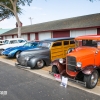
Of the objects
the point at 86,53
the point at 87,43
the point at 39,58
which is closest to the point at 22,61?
the point at 39,58

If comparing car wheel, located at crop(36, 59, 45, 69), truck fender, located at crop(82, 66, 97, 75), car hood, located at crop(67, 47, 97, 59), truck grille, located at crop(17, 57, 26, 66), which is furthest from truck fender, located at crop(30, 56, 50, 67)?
truck fender, located at crop(82, 66, 97, 75)

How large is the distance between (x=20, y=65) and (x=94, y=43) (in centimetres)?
534

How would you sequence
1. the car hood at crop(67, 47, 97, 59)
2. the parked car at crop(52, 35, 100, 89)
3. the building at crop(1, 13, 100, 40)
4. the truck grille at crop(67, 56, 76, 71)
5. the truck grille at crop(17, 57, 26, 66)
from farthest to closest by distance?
the building at crop(1, 13, 100, 40), the truck grille at crop(17, 57, 26, 66), the truck grille at crop(67, 56, 76, 71), the car hood at crop(67, 47, 97, 59), the parked car at crop(52, 35, 100, 89)

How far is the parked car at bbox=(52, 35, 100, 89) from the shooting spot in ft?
19.8

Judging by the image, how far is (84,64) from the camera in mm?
6352

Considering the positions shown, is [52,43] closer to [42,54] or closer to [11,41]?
[42,54]

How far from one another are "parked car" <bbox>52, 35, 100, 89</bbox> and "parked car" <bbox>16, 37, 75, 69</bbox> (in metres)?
2.44

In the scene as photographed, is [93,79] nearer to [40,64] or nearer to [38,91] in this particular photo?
[38,91]

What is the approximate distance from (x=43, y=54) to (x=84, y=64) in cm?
417

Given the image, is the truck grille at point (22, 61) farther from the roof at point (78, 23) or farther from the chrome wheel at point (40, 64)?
the roof at point (78, 23)

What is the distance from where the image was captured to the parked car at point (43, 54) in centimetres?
968

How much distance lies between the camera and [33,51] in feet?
33.6

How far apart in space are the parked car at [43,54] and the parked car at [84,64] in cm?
244

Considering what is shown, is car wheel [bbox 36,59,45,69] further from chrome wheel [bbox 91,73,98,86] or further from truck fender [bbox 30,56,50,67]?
chrome wheel [bbox 91,73,98,86]
